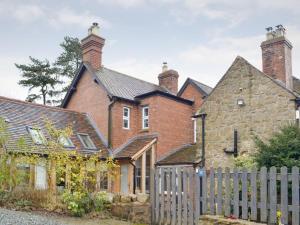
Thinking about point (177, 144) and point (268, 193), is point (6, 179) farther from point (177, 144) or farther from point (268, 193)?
point (177, 144)

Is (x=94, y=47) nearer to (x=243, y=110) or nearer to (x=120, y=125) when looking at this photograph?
(x=120, y=125)

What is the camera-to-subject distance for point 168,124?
24797 mm

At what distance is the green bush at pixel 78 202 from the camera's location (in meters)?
11.2

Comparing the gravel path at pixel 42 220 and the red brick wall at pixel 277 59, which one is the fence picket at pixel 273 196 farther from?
the red brick wall at pixel 277 59

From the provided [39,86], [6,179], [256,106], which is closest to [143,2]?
[256,106]

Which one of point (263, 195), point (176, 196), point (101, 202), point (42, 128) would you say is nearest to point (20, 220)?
point (101, 202)

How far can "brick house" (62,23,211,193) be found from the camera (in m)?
23.0

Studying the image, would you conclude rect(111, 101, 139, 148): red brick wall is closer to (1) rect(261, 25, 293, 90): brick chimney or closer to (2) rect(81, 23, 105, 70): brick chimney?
(2) rect(81, 23, 105, 70): brick chimney

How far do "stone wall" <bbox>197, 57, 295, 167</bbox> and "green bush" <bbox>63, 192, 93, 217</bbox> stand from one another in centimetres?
889

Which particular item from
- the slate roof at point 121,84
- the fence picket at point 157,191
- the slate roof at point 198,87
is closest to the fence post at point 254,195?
the fence picket at point 157,191

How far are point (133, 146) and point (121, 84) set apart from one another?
16.8ft

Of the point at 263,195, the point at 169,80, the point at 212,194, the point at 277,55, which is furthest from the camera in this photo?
the point at 169,80

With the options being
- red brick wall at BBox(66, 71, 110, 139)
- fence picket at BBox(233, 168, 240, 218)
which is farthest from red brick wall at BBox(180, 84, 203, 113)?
fence picket at BBox(233, 168, 240, 218)

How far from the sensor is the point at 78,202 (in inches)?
455
